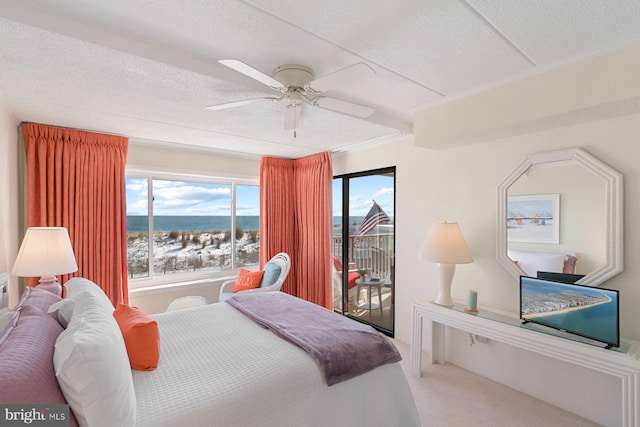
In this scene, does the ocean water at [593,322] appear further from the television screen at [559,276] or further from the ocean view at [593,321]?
the television screen at [559,276]

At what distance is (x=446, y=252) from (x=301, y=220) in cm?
235

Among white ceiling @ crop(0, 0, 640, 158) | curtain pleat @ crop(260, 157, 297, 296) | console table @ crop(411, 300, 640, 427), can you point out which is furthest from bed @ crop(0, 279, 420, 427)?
curtain pleat @ crop(260, 157, 297, 296)

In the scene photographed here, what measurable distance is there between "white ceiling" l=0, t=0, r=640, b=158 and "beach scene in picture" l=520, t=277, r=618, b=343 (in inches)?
56.1

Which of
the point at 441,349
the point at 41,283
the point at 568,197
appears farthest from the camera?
the point at 441,349

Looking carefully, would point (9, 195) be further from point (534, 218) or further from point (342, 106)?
point (534, 218)

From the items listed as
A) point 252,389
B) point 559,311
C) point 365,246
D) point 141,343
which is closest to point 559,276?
point 559,311

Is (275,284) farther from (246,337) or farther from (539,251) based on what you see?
(539,251)

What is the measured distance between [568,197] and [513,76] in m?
0.97

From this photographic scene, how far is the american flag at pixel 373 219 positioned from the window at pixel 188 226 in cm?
163

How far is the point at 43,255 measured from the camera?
227cm

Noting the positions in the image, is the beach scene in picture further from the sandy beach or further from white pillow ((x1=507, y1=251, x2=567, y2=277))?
white pillow ((x1=507, y1=251, x2=567, y2=277))

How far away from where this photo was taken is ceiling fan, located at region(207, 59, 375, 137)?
152cm

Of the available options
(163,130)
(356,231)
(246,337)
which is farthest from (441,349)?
(163,130)

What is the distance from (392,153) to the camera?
3.45 meters
